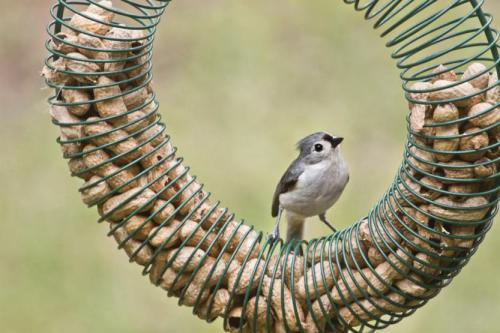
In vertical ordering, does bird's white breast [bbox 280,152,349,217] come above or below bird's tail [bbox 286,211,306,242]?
above

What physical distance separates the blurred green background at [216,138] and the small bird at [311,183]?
94 centimetres

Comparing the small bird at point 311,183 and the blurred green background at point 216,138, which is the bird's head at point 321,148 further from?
the blurred green background at point 216,138

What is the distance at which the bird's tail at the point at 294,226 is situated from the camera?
13.2 feet

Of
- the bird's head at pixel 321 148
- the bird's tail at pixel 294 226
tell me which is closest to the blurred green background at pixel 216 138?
the bird's tail at pixel 294 226

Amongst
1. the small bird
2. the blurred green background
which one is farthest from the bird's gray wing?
the blurred green background

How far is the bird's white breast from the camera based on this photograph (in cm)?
393

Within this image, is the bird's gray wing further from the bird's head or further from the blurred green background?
the blurred green background

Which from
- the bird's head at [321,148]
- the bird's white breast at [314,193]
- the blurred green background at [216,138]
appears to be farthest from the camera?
the blurred green background at [216,138]

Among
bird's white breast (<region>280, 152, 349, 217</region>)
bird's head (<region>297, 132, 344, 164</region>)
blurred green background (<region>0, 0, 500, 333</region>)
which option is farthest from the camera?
blurred green background (<region>0, 0, 500, 333</region>)

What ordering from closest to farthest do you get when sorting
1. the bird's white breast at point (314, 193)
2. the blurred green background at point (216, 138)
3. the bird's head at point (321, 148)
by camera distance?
the bird's white breast at point (314, 193)
the bird's head at point (321, 148)
the blurred green background at point (216, 138)

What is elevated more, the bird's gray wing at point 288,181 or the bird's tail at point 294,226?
the bird's gray wing at point 288,181

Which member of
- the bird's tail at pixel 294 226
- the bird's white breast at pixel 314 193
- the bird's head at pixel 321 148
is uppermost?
the bird's head at pixel 321 148

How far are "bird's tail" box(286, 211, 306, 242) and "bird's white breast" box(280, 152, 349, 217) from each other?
0.20 feet

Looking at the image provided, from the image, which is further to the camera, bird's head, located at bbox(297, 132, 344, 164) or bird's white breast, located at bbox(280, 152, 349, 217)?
bird's head, located at bbox(297, 132, 344, 164)
